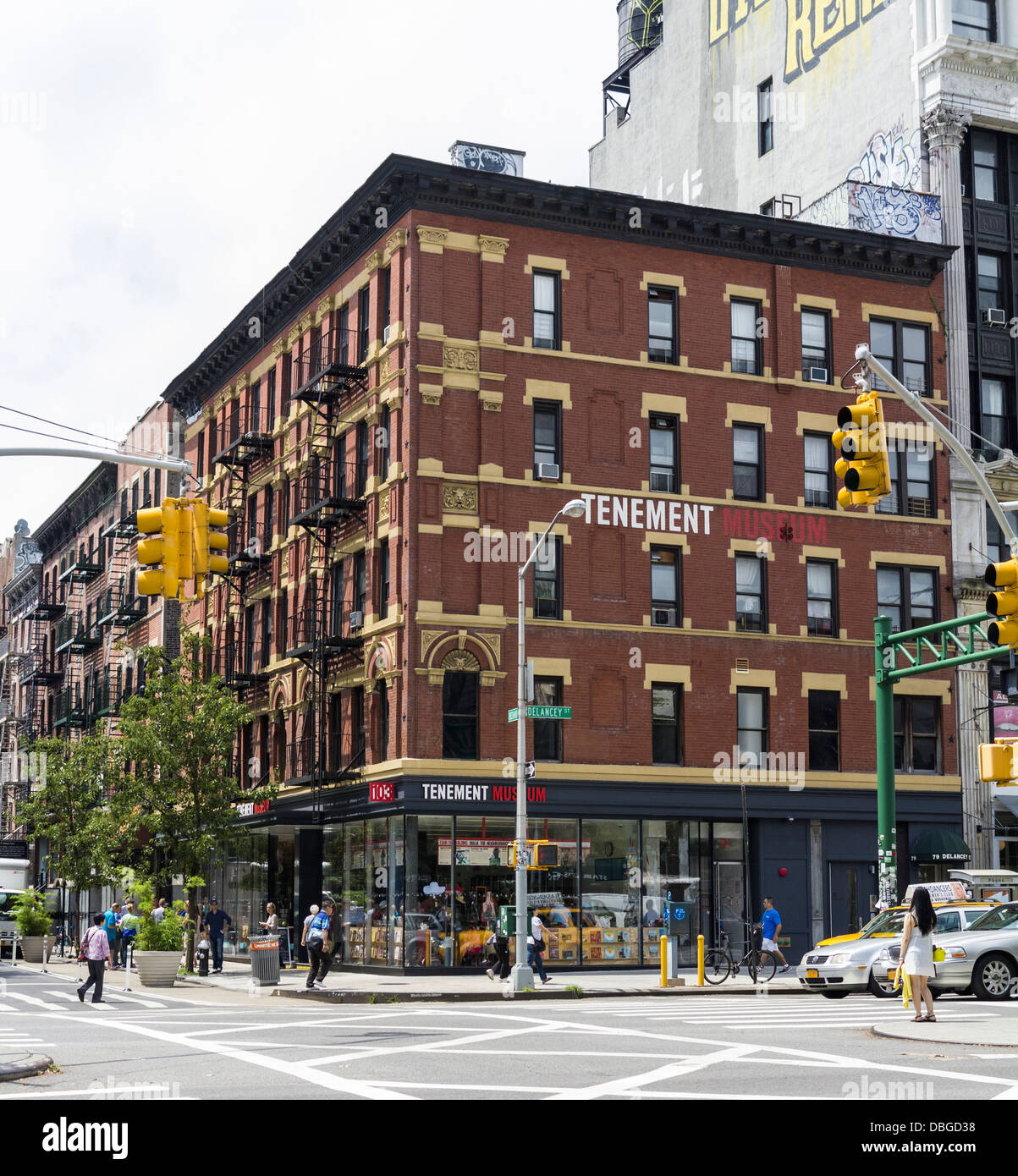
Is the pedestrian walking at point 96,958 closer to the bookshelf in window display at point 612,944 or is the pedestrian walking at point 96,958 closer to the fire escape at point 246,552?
the bookshelf in window display at point 612,944

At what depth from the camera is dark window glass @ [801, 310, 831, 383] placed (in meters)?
45.4

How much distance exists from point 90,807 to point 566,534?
2242cm

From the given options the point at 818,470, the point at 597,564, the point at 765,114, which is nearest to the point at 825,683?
the point at 818,470

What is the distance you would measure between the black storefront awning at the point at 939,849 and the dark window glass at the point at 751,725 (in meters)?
5.13

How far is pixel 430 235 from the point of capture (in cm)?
4072

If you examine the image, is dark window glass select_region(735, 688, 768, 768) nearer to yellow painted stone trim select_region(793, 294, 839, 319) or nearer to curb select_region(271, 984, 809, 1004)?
curb select_region(271, 984, 809, 1004)

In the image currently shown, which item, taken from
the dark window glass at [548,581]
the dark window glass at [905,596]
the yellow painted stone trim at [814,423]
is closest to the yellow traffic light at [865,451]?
the dark window glass at [548,581]

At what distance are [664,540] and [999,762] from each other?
19404mm

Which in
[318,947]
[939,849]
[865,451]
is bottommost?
[318,947]

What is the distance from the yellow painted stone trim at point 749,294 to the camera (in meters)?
44.6

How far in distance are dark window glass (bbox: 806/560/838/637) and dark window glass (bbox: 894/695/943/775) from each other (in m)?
2.86

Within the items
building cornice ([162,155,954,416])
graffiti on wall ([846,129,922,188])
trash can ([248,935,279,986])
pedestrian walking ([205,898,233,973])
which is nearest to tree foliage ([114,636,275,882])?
pedestrian walking ([205,898,233,973])

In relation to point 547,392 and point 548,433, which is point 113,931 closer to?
point 548,433

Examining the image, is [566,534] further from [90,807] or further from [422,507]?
[90,807]
